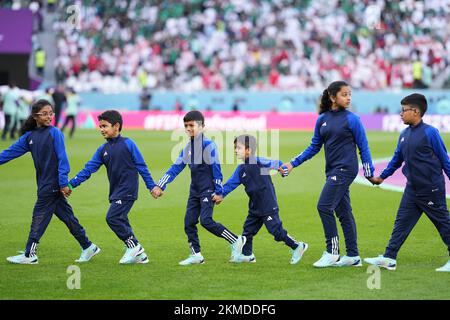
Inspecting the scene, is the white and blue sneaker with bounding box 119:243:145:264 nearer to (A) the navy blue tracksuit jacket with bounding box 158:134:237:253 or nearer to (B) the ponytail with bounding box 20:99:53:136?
(A) the navy blue tracksuit jacket with bounding box 158:134:237:253

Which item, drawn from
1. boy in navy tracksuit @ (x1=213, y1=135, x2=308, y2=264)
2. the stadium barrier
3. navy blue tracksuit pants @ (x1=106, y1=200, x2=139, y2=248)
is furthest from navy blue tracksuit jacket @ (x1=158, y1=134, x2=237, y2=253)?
the stadium barrier

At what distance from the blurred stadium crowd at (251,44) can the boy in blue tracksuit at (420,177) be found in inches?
1105

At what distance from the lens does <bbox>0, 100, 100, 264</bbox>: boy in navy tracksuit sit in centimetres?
1042

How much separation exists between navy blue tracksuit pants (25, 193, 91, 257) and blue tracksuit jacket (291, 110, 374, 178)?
9.94 feet

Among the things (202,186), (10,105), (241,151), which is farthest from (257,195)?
(10,105)

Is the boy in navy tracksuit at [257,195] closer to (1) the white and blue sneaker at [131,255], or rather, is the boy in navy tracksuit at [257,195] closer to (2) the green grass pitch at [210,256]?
(2) the green grass pitch at [210,256]

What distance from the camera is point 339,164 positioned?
33.0 feet

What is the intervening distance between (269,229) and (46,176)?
2.66 metres

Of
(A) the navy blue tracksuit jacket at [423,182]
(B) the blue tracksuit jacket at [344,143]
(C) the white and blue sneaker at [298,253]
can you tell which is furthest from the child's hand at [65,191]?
(A) the navy blue tracksuit jacket at [423,182]

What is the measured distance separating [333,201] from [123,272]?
2.44m

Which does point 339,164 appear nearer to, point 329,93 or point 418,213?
point 329,93

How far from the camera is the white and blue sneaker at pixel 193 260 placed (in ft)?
33.9

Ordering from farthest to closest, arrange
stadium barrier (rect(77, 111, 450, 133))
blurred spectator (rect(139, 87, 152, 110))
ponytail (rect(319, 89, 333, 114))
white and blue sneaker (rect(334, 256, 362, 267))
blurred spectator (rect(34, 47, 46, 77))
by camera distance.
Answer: blurred spectator (rect(34, 47, 46, 77))
blurred spectator (rect(139, 87, 152, 110))
stadium barrier (rect(77, 111, 450, 133))
ponytail (rect(319, 89, 333, 114))
white and blue sneaker (rect(334, 256, 362, 267))
